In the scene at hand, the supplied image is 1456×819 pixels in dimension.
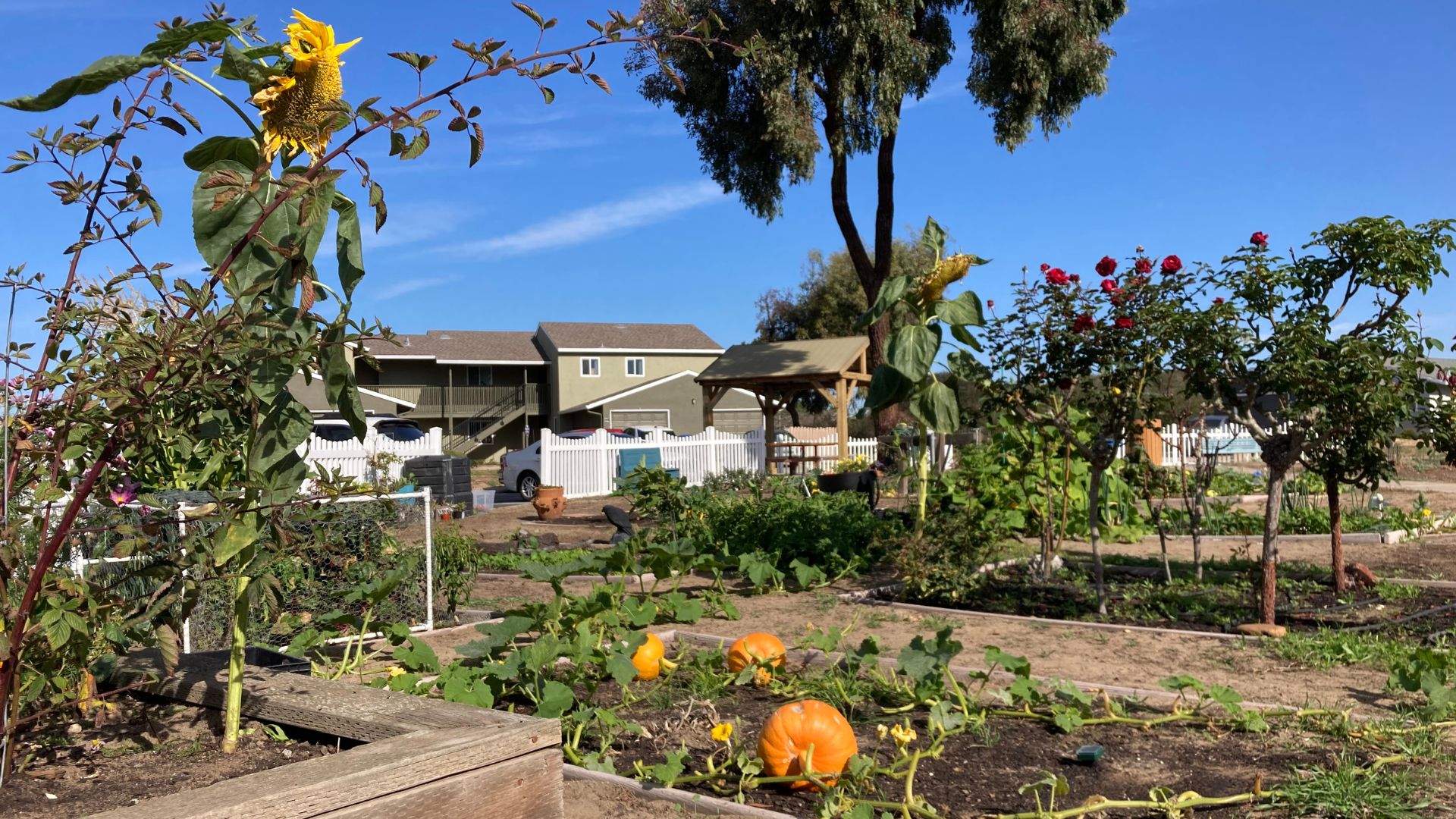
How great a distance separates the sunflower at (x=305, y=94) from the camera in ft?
7.79

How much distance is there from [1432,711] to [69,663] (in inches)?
178

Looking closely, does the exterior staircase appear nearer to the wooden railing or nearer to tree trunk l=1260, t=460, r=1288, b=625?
the wooden railing

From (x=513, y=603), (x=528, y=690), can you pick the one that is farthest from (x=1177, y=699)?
(x=513, y=603)

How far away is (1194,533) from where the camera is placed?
7.77 meters

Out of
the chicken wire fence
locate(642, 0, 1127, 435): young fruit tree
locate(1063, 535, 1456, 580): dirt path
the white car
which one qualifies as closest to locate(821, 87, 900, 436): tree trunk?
locate(642, 0, 1127, 435): young fruit tree

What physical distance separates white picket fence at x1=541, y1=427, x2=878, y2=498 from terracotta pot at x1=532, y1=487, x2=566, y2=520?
16.3 ft

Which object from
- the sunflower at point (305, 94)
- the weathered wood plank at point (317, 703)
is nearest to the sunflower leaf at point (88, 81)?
the sunflower at point (305, 94)

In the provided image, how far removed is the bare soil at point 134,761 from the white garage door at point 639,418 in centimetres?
3711

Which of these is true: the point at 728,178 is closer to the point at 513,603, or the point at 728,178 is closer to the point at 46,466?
the point at 513,603

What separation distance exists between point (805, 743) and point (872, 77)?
68.4ft

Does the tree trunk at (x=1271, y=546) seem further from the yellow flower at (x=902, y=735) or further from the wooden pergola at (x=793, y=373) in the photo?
the wooden pergola at (x=793, y=373)

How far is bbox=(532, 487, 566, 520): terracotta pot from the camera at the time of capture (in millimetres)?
16031

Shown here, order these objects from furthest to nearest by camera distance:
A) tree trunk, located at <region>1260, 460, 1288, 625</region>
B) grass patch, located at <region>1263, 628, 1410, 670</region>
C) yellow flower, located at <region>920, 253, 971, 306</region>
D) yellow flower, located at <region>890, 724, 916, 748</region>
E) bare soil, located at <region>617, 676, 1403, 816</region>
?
yellow flower, located at <region>920, 253, 971, 306</region> < tree trunk, located at <region>1260, 460, 1288, 625</region> < grass patch, located at <region>1263, 628, 1410, 670</region> < yellow flower, located at <region>890, 724, 916, 748</region> < bare soil, located at <region>617, 676, 1403, 816</region>

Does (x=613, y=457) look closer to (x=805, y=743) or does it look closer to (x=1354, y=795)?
(x=805, y=743)
